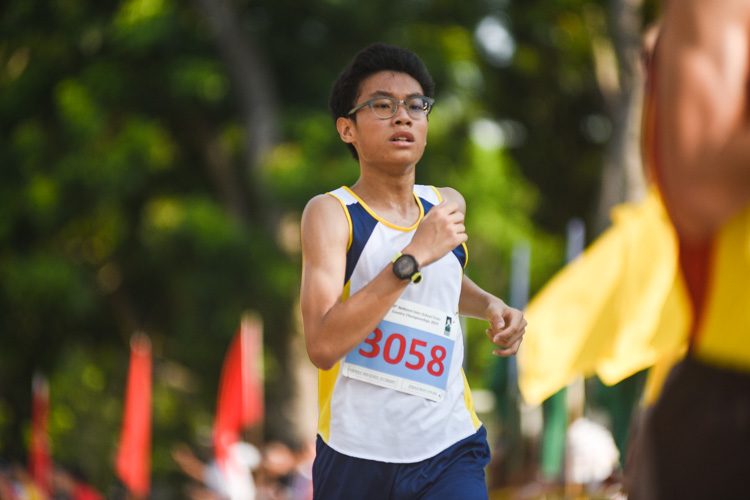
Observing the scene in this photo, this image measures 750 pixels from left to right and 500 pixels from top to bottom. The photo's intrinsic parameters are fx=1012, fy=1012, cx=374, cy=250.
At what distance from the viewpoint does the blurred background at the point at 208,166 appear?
549 inches

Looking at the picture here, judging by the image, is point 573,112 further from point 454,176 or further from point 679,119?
point 679,119

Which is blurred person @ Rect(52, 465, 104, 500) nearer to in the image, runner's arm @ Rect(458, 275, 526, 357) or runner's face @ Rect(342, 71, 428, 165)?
runner's arm @ Rect(458, 275, 526, 357)

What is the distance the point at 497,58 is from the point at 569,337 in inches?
456

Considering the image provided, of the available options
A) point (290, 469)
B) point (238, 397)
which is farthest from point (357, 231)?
point (238, 397)

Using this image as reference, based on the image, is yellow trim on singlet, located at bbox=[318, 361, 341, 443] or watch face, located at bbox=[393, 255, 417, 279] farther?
yellow trim on singlet, located at bbox=[318, 361, 341, 443]

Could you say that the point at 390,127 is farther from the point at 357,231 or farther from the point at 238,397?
the point at 238,397

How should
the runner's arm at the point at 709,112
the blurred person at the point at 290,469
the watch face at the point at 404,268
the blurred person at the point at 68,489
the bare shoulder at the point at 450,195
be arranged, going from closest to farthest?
the runner's arm at the point at 709,112 → the watch face at the point at 404,268 → the bare shoulder at the point at 450,195 → the blurred person at the point at 290,469 → the blurred person at the point at 68,489

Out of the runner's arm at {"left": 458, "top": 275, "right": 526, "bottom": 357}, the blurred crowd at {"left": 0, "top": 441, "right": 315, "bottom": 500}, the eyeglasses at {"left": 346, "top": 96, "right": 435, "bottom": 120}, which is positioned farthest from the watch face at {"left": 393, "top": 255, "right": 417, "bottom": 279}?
the blurred crowd at {"left": 0, "top": 441, "right": 315, "bottom": 500}

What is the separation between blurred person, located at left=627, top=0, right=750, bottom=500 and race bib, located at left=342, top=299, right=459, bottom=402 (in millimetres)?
1068

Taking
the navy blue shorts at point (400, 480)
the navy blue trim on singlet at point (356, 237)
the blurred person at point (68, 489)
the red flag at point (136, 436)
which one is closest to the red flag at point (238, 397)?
the red flag at point (136, 436)

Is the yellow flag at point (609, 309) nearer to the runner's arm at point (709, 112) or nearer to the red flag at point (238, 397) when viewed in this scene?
the runner's arm at point (709, 112)

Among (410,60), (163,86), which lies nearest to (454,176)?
(163,86)

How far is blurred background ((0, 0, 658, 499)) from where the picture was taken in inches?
549

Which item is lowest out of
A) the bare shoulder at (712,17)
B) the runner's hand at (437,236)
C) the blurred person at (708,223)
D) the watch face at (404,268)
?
the blurred person at (708,223)
